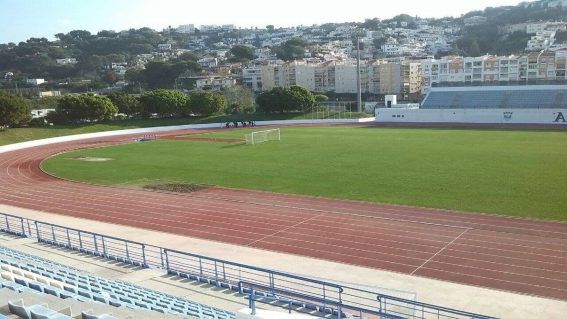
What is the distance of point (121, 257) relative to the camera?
16.1 m

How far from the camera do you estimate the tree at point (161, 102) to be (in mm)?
70812

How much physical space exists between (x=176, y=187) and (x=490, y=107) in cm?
4600

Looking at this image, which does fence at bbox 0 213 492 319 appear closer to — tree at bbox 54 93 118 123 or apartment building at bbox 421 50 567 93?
tree at bbox 54 93 118 123

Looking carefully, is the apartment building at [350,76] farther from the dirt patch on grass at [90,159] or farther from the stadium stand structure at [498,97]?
the dirt patch on grass at [90,159]

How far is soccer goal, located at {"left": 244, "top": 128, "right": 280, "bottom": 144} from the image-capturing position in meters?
47.5

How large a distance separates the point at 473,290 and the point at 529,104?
53.6 meters

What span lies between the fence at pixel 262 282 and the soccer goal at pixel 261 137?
89.6ft

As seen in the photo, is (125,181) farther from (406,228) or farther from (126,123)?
(126,123)

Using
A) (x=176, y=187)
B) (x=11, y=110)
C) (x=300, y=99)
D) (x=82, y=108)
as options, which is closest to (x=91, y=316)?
(x=176, y=187)

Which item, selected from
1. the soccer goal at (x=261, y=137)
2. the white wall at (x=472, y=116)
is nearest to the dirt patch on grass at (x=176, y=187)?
the soccer goal at (x=261, y=137)

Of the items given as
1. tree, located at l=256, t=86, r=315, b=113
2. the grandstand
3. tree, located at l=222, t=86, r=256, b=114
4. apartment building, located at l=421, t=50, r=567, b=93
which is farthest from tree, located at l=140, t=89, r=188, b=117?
apartment building, located at l=421, t=50, r=567, b=93

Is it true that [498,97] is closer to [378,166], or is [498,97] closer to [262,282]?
[378,166]

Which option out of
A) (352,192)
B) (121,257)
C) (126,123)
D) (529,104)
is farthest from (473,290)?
(126,123)

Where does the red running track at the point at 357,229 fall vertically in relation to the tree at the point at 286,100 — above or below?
below
